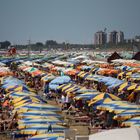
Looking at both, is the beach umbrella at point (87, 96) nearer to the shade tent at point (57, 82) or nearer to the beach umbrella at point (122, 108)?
the beach umbrella at point (122, 108)

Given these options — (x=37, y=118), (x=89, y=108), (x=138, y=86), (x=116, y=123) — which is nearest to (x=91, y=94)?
(x=89, y=108)

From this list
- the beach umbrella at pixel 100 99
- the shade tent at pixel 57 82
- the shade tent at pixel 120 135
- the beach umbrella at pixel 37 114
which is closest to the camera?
the shade tent at pixel 120 135

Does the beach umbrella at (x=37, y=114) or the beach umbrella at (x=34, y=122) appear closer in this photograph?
the beach umbrella at (x=34, y=122)

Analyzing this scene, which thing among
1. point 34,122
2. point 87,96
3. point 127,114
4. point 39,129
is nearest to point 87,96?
point 87,96

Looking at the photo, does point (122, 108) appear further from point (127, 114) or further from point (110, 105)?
point (110, 105)

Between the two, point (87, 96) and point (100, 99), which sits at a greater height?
point (100, 99)

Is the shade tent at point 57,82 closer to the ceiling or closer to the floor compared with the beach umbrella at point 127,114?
closer to the floor

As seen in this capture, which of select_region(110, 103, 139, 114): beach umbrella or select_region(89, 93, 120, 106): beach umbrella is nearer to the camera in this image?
select_region(110, 103, 139, 114): beach umbrella

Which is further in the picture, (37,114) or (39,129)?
(37,114)

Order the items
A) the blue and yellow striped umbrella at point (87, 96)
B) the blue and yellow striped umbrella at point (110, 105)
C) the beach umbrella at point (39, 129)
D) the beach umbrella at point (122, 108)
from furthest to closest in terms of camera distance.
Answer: the blue and yellow striped umbrella at point (87, 96) < the blue and yellow striped umbrella at point (110, 105) < the beach umbrella at point (122, 108) < the beach umbrella at point (39, 129)

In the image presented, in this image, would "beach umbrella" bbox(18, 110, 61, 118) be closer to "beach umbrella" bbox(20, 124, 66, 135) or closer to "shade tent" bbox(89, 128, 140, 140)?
"beach umbrella" bbox(20, 124, 66, 135)

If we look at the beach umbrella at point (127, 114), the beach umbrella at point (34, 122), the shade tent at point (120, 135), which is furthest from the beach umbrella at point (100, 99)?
the shade tent at point (120, 135)

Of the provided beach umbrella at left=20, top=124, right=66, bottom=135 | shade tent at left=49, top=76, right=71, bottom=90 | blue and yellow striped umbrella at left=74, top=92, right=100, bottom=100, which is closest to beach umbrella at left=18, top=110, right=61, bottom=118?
beach umbrella at left=20, top=124, right=66, bottom=135

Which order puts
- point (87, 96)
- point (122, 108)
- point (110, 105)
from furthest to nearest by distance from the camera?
point (87, 96), point (110, 105), point (122, 108)
